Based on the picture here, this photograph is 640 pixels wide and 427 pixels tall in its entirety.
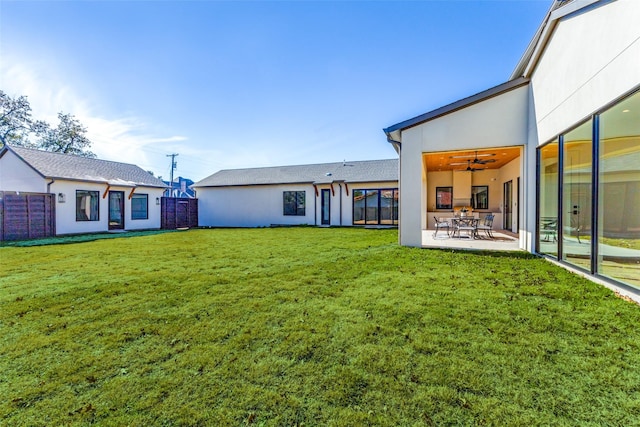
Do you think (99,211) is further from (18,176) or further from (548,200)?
(548,200)

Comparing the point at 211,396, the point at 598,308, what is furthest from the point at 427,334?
the point at 598,308

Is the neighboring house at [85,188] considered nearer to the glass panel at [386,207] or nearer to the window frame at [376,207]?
the window frame at [376,207]

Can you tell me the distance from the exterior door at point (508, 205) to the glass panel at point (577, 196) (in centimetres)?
819

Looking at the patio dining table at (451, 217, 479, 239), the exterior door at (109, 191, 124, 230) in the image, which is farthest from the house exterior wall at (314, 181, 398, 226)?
the exterior door at (109, 191, 124, 230)

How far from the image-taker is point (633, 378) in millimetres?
2334

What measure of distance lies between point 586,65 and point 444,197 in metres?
12.2

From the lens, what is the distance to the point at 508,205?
14273 millimetres

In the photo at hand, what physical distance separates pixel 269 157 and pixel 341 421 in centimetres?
3197

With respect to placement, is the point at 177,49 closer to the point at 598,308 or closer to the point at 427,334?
the point at 427,334

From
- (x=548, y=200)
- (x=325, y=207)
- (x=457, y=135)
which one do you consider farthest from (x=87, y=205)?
(x=548, y=200)

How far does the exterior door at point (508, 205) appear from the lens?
13672mm

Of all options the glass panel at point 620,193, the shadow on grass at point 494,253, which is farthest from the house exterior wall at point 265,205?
the glass panel at point 620,193

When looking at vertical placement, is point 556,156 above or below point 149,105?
below

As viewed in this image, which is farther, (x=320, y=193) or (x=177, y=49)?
(x=320, y=193)
